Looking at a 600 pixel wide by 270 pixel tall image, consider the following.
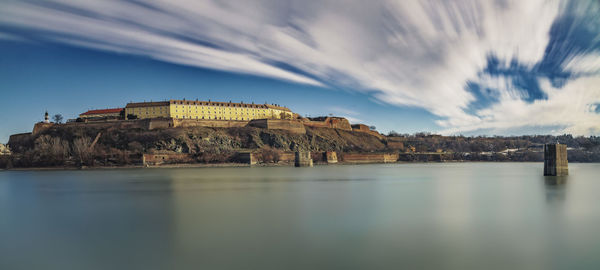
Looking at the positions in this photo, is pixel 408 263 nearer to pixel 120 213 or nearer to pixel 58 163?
pixel 120 213

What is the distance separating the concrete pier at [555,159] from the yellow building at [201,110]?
174ft

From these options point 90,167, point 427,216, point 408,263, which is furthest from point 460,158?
point 408,263

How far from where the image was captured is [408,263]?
7.61 metres

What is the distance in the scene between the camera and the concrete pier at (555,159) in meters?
24.9

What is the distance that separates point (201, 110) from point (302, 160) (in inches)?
971

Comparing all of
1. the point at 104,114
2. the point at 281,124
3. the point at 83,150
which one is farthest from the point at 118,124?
the point at 281,124

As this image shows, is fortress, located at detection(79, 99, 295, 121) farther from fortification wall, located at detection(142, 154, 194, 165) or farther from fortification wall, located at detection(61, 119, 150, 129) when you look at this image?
fortification wall, located at detection(142, 154, 194, 165)

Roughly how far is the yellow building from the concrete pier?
174 ft

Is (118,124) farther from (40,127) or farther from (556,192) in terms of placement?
(556,192)

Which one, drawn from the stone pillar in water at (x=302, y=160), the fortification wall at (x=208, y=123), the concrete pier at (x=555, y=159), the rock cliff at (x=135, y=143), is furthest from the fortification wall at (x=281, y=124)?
the concrete pier at (x=555, y=159)

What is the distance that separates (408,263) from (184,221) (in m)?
7.32

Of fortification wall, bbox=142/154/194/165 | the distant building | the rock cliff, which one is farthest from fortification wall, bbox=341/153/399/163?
the distant building

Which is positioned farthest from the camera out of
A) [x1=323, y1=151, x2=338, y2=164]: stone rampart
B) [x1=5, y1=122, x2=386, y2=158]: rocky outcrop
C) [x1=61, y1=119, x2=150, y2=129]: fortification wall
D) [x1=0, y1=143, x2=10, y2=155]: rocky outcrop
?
[x1=323, y1=151, x2=338, y2=164]: stone rampart

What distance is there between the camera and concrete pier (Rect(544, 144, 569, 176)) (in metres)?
24.9
